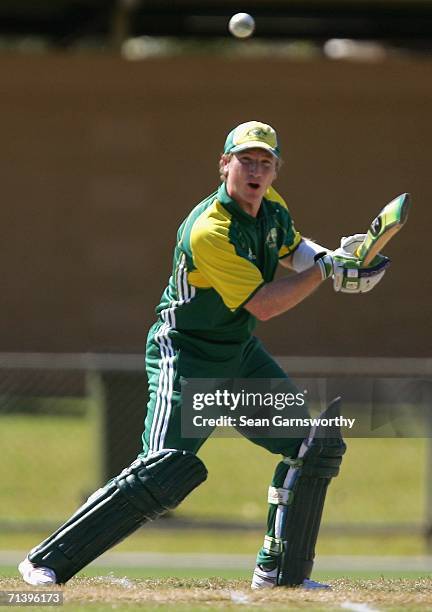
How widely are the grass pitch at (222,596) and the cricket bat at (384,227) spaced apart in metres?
1.50

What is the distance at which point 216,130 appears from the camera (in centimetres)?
1658

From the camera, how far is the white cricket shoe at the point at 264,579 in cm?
644

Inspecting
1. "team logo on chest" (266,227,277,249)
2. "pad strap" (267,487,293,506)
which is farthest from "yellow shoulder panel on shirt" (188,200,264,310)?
"pad strap" (267,487,293,506)

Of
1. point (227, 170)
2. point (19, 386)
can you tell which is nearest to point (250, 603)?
point (227, 170)

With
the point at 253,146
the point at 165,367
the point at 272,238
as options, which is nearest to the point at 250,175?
the point at 253,146

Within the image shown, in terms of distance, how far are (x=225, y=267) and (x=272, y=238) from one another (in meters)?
0.47

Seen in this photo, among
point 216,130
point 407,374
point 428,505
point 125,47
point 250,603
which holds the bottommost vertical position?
point 250,603

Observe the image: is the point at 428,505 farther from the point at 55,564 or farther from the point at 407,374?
the point at 55,564

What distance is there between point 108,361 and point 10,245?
254 inches

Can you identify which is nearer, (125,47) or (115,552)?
(115,552)

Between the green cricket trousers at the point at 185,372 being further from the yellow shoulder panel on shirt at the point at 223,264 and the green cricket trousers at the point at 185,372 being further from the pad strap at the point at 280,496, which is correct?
the yellow shoulder panel on shirt at the point at 223,264

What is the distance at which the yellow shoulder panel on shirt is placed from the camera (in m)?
6.00

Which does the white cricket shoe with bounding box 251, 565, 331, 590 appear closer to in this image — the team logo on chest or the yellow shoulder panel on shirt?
the yellow shoulder panel on shirt

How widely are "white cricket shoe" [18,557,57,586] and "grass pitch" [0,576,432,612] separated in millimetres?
56
